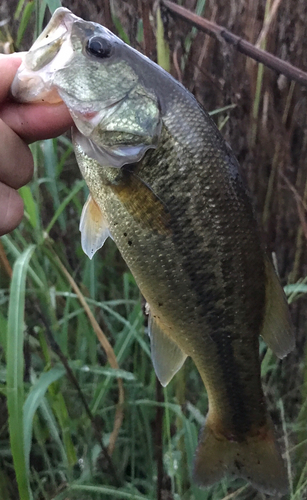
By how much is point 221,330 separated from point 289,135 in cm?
78

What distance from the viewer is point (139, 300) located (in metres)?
1.10

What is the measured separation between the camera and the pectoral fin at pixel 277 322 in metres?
0.76

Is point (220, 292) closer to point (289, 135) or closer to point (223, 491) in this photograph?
point (223, 491)

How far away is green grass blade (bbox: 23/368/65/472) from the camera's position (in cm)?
77

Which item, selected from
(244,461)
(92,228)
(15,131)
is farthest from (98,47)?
(244,461)

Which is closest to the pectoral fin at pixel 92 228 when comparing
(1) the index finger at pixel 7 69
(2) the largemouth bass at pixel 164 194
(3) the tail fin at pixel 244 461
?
(2) the largemouth bass at pixel 164 194

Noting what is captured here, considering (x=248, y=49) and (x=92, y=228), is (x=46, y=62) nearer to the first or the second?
(x=92, y=228)

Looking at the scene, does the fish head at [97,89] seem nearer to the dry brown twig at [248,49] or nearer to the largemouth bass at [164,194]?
the largemouth bass at [164,194]

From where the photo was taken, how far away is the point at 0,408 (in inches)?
43.9

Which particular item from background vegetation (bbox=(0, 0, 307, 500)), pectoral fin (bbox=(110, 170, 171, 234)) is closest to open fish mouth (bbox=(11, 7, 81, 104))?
pectoral fin (bbox=(110, 170, 171, 234))

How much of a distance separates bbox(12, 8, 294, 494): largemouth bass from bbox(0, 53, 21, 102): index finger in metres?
0.02

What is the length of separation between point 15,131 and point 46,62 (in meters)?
0.13

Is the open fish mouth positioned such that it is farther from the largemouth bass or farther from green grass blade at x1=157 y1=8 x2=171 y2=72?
green grass blade at x1=157 y1=8 x2=171 y2=72

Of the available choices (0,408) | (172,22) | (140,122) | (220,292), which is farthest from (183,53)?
(0,408)
